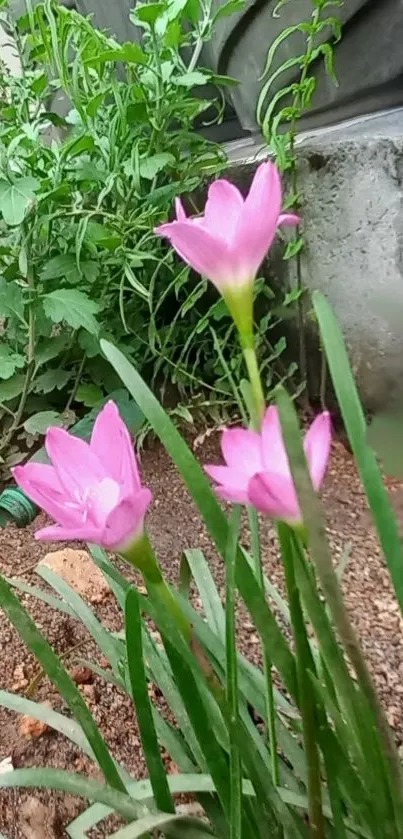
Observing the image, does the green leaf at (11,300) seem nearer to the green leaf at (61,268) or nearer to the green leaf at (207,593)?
the green leaf at (61,268)

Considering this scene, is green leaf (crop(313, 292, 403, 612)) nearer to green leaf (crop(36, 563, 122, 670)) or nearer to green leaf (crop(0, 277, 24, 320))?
green leaf (crop(36, 563, 122, 670))

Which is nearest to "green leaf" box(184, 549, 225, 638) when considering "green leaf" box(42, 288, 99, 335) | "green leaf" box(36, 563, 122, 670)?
"green leaf" box(36, 563, 122, 670)

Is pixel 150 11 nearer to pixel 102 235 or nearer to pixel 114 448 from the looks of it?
pixel 102 235

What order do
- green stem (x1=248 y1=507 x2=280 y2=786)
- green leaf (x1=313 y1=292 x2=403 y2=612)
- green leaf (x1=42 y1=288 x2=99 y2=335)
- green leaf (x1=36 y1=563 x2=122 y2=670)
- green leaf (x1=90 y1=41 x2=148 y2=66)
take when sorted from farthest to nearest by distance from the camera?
green leaf (x1=42 y1=288 x2=99 y2=335) < green leaf (x1=90 y1=41 x2=148 y2=66) < green leaf (x1=36 y1=563 x2=122 y2=670) < green stem (x1=248 y1=507 x2=280 y2=786) < green leaf (x1=313 y1=292 x2=403 y2=612)

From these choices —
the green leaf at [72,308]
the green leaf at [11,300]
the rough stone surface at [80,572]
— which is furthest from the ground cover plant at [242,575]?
the green leaf at [11,300]

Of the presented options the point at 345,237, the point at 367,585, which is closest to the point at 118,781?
the point at 367,585

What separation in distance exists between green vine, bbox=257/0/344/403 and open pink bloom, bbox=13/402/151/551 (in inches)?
27.6

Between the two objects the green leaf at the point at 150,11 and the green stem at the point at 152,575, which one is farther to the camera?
the green leaf at the point at 150,11

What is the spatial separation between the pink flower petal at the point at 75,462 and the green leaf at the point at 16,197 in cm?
66

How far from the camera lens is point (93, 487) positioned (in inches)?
11.7

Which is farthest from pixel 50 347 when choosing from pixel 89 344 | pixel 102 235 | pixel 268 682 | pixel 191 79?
pixel 268 682

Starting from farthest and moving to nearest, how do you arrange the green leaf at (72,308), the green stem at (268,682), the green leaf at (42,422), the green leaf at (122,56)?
the green leaf at (42,422)
the green leaf at (72,308)
the green leaf at (122,56)
the green stem at (268,682)

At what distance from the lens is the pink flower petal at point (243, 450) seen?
30cm

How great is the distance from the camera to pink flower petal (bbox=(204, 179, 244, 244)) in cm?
31
